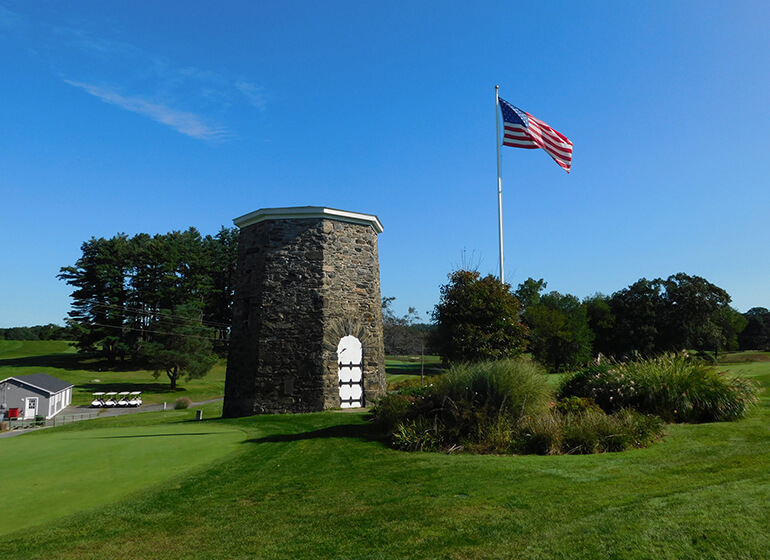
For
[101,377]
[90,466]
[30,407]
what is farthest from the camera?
[101,377]

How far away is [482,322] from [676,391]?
277 inches

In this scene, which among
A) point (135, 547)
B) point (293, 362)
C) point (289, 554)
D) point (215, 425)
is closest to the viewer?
point (289, 554)

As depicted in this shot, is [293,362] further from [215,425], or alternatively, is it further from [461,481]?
[461,481]

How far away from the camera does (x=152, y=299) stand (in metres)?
60.6

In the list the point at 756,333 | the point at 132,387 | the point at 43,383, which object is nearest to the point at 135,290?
the point at 132,387

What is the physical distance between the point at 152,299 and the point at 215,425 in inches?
2080

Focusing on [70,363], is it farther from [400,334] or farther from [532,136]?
[532,136]

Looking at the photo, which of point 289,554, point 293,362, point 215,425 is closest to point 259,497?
point 289,554

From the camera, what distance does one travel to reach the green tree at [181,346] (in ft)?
157

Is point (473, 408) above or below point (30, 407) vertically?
above

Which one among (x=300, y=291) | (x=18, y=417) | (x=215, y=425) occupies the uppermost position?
(x=300, y=291)

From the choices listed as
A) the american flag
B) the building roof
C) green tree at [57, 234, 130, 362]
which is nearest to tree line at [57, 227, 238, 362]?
green tree at [57, 234, 130, 362]

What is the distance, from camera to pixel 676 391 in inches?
428

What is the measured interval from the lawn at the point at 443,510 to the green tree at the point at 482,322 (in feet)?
29.6
